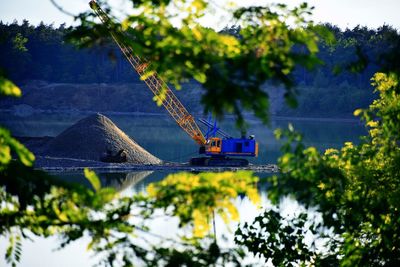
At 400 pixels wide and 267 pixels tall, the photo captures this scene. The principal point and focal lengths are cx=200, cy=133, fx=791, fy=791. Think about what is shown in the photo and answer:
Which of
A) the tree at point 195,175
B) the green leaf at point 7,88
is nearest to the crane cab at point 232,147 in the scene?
the tree at point 195,175

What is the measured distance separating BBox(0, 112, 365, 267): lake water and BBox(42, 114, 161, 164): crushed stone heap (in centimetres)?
268

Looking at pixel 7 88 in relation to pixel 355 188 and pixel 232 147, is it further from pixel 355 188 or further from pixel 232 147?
pixel 232 147

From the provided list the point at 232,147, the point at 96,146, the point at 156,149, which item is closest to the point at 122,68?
the point at 156,149

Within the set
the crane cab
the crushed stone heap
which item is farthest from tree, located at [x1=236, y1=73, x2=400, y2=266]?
the crushed stone heap

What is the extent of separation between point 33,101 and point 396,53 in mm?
99384

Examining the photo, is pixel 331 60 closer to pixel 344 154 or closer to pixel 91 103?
pixel 91 103

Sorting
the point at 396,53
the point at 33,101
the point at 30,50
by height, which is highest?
the point at 30,50

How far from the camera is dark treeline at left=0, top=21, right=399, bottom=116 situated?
93000 mm

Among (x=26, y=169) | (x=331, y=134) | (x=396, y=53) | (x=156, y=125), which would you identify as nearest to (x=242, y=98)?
(x=396, y=53)

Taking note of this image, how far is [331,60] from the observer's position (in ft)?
332

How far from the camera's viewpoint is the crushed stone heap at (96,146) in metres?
43.9

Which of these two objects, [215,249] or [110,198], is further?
[215,249]

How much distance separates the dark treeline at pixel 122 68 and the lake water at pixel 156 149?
178 inches

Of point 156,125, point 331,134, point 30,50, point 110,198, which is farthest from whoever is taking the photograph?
point 30,50
